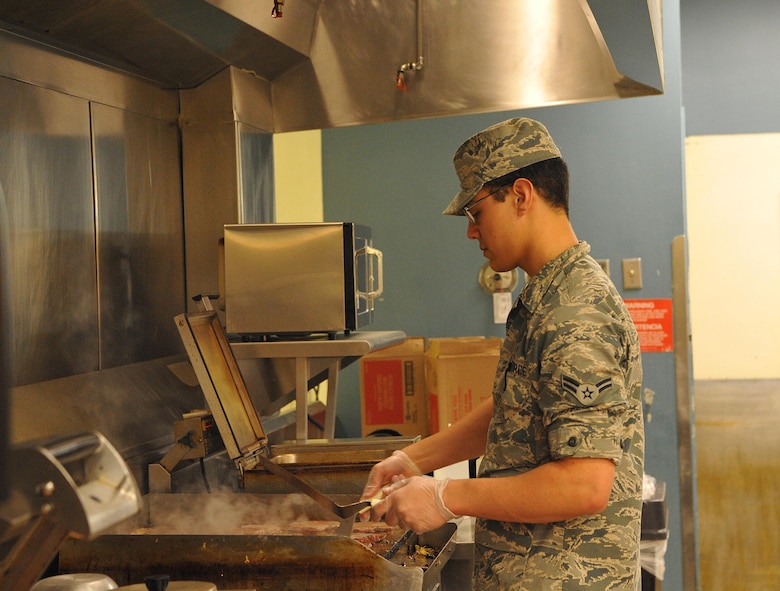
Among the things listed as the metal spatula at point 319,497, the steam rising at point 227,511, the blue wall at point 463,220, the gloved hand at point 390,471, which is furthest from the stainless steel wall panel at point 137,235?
the blue wall at point 463,220

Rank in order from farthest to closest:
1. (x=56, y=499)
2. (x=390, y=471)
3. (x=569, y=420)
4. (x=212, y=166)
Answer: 1. (x=212, y=166)
2. (x=390, y=471)
3. (x=569, y=420)
4. (x=56, y=499)

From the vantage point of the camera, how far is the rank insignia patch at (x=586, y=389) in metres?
1.53

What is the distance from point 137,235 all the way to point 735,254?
307 centimetres

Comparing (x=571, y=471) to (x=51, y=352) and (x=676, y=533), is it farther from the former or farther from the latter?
(x=676, y=533)

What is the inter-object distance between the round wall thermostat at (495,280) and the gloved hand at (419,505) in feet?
7.48

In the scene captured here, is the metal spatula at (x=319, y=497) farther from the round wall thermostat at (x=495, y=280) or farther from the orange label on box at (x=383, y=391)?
the round wall thermostat at (x=495, y=280)

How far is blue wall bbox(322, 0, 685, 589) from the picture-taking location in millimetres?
3756

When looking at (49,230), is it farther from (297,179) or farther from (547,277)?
A: (297,179)

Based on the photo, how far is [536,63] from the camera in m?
3.11

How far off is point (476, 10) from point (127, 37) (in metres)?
1.30

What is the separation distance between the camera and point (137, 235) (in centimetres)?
261

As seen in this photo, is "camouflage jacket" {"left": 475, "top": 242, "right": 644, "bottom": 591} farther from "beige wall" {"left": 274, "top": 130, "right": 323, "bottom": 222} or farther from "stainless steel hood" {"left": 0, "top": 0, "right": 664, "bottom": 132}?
"beige wall" {"left": 274, "top": 130, "right": 323, "bottom": 222}

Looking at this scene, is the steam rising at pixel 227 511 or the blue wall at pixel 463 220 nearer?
the steam rising at pixel 227 511

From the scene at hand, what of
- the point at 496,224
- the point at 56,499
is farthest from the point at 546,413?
the point at 56,499
